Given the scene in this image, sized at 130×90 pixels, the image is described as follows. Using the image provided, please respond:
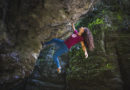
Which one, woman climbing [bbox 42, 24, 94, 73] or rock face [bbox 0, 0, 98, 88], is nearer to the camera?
rock face [bbox 0, 0, 98, 88]

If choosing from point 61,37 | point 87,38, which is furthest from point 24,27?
point 61,37

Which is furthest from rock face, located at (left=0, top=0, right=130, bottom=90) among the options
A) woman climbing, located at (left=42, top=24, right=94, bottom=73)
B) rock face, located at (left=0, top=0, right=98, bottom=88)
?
woman climbing, located at (left=42, top=24, right=94, bottom=73)

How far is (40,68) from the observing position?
29.6 ft

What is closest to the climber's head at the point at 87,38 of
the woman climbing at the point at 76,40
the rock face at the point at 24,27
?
the woman climbing at the point at 76,40

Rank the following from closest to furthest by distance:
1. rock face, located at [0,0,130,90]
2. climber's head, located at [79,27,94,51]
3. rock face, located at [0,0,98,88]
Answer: rock face, located at [0,0,98,88]
rock face, located at [0,0,130,90]
climber's head, located at [79,27,94,51]

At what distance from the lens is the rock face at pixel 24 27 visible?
3.13 meters

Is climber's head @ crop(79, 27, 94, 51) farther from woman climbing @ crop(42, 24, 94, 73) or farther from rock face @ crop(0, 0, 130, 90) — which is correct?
rock face @ crop(0, 0, 130, 90)

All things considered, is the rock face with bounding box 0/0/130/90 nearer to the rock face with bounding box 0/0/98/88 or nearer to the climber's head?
the rock face with bounding box 0/0/98/88

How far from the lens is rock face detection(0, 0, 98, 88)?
3.13 metres

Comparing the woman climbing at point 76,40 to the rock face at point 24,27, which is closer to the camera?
the rock face at point 24,27

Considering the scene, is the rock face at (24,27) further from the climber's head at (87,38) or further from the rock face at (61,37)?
the climber's head at (87,38)

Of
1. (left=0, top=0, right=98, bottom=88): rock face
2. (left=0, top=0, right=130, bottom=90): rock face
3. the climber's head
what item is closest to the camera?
(left=0, top=0, right=98, bottom=88): rock face

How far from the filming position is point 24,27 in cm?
355

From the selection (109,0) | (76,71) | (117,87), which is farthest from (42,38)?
(109,0)
